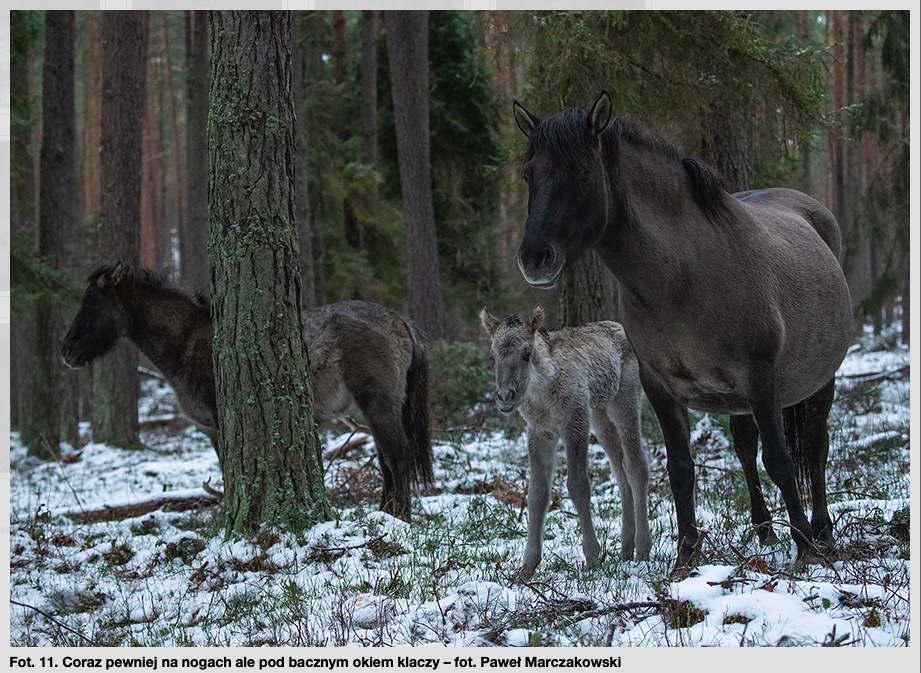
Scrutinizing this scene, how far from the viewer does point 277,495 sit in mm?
7734

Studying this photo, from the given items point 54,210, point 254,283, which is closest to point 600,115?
point 254,283

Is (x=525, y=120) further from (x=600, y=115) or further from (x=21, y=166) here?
(x=21, y=166)

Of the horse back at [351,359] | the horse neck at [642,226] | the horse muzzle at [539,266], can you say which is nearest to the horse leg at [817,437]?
the horse neck at [642,226]

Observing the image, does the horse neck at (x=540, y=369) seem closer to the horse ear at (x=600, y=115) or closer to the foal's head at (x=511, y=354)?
the foal's head at (x=511, y=354)

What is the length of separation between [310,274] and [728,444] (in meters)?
7.43

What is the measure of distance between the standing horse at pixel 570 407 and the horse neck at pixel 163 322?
15.5 feet

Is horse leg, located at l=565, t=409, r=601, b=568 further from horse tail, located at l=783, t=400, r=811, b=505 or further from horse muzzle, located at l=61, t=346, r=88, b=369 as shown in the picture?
horse muzzle, located at l=61, t=346, r=88, b=369

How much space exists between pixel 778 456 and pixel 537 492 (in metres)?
1.60

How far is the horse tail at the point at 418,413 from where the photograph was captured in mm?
9906

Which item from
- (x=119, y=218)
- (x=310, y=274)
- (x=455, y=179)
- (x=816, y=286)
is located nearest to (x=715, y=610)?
(x=816, y=286)

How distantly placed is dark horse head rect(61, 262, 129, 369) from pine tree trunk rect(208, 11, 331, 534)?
3.19 metres

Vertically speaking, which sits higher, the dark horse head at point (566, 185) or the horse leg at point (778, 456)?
the dark horse head at point (566, 185)

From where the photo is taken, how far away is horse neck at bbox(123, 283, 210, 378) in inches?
406

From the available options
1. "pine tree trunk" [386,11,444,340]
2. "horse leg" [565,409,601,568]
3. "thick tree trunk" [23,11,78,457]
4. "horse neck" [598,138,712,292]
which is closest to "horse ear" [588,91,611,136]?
"horse neck" [598,138,712,292]
